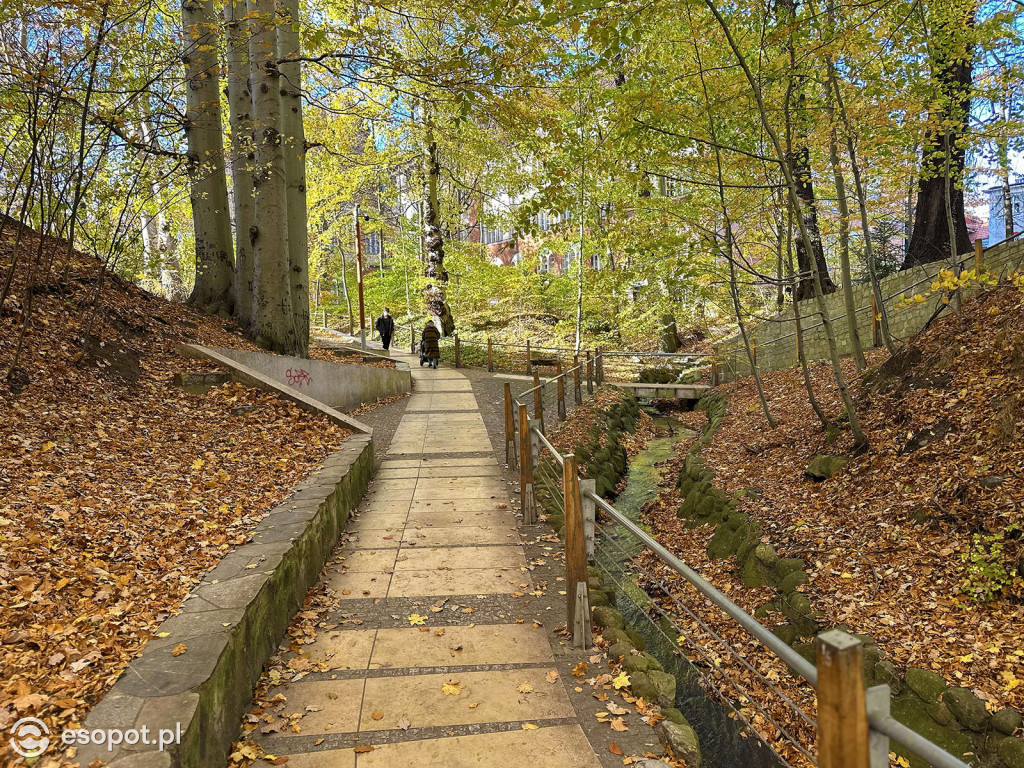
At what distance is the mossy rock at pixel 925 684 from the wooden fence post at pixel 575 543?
2.33m

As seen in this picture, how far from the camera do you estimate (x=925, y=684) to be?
406cm

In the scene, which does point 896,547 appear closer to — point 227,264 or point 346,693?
point 346,693

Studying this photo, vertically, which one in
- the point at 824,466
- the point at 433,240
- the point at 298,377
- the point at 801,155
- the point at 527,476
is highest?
the point at 433,240

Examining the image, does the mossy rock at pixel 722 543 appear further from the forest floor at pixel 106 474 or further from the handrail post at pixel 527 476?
the forest floor at pixel 106 474

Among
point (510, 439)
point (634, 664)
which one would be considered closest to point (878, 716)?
point (634, 664)

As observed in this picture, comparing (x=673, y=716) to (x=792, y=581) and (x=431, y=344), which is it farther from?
(x=431, y=344)

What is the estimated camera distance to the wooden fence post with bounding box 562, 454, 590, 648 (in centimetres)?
374

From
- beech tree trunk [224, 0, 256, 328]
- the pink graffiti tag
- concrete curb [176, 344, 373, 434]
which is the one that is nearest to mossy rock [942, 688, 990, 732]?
concrete curb [176, 344, 373, 434]

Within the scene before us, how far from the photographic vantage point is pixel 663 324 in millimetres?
21406

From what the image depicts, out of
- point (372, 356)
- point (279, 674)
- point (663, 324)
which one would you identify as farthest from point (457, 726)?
point (663, 324)

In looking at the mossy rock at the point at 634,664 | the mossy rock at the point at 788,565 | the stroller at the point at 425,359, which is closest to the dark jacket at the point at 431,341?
the stroller at the point at 425,359

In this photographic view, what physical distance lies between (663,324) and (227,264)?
1469 cm

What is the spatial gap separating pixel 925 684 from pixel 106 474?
613 centimetres

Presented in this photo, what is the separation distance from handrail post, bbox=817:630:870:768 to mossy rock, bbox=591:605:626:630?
8.53ft
